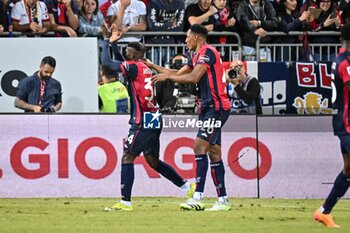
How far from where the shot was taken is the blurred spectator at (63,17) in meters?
21.2

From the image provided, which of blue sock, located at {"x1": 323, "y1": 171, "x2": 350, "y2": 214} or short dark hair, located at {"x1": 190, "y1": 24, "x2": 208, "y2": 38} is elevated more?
short dark hair, located at {"x1": 190, "y1": 24, "x2": 208, "y2": 38}

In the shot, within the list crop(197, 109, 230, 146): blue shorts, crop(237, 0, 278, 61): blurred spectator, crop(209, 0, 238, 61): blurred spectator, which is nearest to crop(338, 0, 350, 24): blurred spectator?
crop(237, 0, 278, 61): blurred spectator

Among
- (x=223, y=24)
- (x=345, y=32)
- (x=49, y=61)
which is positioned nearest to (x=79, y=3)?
(x=49, y=61)

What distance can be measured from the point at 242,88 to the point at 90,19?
3483mm

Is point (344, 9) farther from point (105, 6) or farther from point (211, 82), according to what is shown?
point (211, 82)

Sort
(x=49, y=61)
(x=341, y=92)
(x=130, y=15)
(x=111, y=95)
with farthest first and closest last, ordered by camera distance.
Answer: (x=130, y=15)
(x=111, y=95)
(x=49, y=61)
(x=341, y=92)

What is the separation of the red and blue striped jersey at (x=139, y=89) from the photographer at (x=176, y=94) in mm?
3864

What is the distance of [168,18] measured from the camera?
2181 cm

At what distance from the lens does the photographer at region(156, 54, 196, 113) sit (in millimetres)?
20500

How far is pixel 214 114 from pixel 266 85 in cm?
495

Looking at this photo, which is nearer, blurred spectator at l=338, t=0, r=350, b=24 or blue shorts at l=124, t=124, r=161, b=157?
blue shorts at l=124, t=124, r=161, b=157

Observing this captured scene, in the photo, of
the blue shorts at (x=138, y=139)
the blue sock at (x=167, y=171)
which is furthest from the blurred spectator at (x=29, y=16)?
the blue shorts at (x=138, y=139)

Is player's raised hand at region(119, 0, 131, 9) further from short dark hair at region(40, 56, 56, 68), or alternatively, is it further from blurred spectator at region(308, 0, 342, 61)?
blurred spectator at region(308, 0, 342, 61)

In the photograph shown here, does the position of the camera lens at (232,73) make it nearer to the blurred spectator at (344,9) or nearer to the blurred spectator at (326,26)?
the blurred spectator at (326,26)
